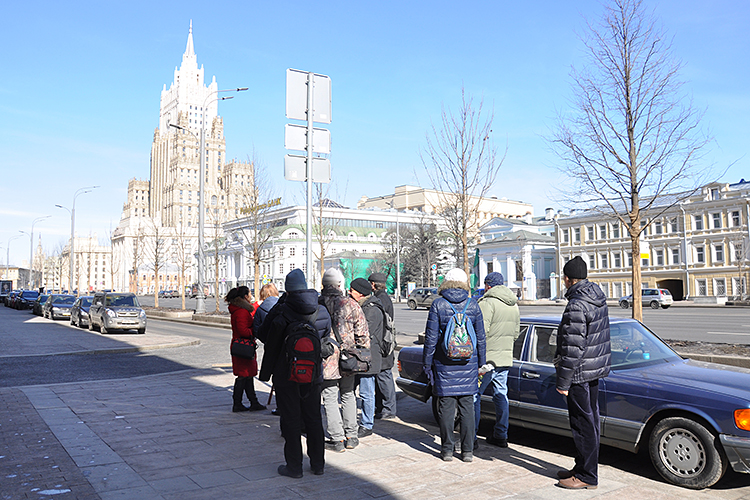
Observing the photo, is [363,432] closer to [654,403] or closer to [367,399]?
[367,399]

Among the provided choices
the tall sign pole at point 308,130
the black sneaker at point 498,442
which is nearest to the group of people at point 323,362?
the black sneaker at point 498,442

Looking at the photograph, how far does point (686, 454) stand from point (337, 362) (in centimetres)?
329

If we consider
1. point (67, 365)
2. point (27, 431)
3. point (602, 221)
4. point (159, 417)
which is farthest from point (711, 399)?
point (602, 221)

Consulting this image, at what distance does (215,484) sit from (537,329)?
12.2 ft

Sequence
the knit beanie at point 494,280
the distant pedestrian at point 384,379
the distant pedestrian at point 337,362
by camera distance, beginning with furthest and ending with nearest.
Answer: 1. the distant pedestrian at point 384,379
2. the knit beanie at point 494,280
3. the distant pedestrian at point 337,362

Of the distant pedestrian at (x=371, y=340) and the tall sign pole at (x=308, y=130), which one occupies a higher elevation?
the tall sign pole at (x=308, y=130)

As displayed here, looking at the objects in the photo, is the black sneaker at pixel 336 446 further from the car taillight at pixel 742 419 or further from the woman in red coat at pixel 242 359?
the car taillight at pixel 742 419

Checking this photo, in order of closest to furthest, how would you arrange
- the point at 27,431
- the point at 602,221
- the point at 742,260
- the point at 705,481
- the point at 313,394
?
the point at 705,481 → the point at 313,394 → the point at 27,431 → the point at 742,260 → the point at 602,221

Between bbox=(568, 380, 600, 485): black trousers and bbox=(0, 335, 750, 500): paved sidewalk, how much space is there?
191 mm

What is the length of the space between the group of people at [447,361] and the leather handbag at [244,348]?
79.9 inches

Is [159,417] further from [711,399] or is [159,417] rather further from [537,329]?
[711,399]

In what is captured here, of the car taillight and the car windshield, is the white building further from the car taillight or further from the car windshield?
the car taillight

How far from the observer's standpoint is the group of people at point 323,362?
18.1ft

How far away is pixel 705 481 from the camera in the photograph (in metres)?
5.03
